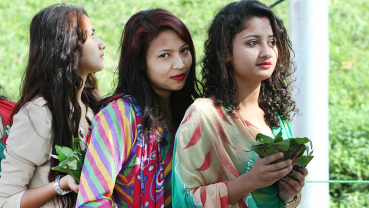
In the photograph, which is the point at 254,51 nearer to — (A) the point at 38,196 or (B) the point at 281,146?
(B) the point at 281,146

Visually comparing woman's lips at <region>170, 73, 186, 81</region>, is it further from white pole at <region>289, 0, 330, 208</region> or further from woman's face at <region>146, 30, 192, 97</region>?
white pole at <region>289, 0, 330, 208</region>

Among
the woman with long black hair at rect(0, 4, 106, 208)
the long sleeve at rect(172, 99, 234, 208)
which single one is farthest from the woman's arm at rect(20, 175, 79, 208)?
the long sleeve at rect(172, 99, 234, 208)

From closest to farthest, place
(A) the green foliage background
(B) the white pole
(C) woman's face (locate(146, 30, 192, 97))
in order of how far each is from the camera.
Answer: (C) woman's face (locate(146, 30, 192, 97)) < (B) the white pole < (A) the green foliage background

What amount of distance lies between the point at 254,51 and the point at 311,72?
1.25 meters

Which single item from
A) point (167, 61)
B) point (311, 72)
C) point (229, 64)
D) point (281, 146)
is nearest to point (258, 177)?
point (281, 146)

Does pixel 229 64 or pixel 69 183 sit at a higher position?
pixel 229 64

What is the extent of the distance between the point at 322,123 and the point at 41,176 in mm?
2037

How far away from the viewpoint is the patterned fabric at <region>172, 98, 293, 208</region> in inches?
71.0

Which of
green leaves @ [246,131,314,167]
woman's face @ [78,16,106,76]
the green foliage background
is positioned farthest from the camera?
the green foliage background

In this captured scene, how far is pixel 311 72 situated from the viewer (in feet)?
9.80

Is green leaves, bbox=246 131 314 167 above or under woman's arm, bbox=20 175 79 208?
above

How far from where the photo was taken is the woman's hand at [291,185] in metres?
1.90

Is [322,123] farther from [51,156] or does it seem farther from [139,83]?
[51,156]

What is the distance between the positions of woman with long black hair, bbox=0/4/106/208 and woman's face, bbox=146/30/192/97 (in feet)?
1.82
